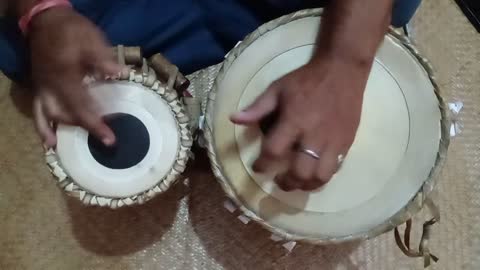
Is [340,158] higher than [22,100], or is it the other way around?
[340,158]

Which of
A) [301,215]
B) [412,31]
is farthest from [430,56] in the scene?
[301,215]

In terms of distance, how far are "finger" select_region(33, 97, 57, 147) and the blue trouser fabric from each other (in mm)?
179

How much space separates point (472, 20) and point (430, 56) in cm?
10

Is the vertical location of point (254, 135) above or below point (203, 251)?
above

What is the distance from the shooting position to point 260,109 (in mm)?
701

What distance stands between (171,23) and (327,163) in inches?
14.3

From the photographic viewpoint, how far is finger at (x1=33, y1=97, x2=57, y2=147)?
748 millimetres

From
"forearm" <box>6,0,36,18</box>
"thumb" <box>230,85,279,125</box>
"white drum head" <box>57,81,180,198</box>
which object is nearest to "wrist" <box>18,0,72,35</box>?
"forearm" <box>6,0,36,18</box>

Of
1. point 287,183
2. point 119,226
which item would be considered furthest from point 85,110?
point 119,226

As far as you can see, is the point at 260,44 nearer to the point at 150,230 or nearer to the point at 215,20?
the point at 215,20

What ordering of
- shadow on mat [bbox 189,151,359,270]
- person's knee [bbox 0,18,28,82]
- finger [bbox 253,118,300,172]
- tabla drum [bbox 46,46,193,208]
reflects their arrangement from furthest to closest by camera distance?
shadow on mat [bbox 189,151,359,270]
person's knee [bbox 0,18,28,82]
tabla drum [bbox 46,46,193,208]
finger [bbox 253,118,300,172]

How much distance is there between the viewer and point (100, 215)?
107 cm

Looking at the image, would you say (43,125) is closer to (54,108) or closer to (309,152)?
(54,108)

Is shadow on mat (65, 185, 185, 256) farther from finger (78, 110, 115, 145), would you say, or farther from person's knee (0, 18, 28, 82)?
finger (78, 110, 115, 145)
